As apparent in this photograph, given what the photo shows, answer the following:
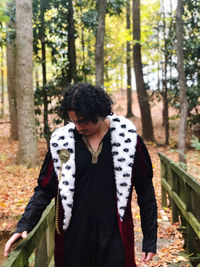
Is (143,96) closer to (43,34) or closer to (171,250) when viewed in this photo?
(43,34)

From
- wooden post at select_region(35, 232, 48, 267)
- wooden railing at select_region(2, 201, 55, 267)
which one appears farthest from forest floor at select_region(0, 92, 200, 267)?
wooden post at select_region(35, 232, 48, 267)

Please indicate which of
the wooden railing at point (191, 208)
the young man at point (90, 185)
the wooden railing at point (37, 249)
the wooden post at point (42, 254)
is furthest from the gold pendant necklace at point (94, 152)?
the wooden railing at point (191, 208)

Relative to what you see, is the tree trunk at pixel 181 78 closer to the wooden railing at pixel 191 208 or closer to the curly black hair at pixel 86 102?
the wooden railing at pixel 191 208

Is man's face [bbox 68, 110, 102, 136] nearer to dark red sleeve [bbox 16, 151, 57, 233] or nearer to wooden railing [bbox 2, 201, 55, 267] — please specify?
dark red sleeve [bbox 16, 151, 57, 233]

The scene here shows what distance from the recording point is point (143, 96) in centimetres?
1670

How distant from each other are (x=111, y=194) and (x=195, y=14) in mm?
13920

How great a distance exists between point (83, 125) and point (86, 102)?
0.54 feet

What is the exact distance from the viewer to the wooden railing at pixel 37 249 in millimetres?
2021

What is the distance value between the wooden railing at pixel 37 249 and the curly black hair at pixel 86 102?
919 millimetres

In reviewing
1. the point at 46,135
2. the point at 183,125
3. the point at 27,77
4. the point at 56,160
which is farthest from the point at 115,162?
the point at 46,135

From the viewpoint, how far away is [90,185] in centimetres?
230

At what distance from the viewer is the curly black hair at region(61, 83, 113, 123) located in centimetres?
225

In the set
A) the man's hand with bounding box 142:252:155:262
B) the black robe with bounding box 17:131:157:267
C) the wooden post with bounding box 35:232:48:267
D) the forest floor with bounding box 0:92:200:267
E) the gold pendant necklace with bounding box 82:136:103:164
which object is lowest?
the forest floor with bounding box 0:92:200:267

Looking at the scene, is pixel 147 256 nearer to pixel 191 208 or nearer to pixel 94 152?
pixel 94 152
